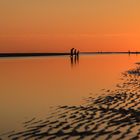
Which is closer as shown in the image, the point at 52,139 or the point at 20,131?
the point at 52,139

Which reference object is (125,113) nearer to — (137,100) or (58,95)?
(137,100)

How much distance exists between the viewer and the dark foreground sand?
11.9m

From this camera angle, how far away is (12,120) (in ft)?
49.6

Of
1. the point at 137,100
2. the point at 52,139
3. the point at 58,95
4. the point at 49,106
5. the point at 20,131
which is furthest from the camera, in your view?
the point at 58,95

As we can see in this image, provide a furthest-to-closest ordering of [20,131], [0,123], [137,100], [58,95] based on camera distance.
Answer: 1. [58,95]
2. [137,100]
3. [0,123]
4. [20,131]

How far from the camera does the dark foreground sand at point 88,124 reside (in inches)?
470

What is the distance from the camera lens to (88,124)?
13781 mm

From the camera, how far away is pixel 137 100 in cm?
2058

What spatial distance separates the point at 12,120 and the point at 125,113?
5613 millimetres

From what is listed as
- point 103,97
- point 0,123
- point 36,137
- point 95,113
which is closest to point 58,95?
point 103,97

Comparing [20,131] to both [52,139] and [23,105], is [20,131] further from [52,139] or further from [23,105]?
[23,105]

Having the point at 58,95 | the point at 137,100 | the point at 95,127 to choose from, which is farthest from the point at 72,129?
the point at 58,95

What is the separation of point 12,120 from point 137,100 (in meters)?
8.91

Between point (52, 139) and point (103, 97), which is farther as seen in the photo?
point (103, 97)
